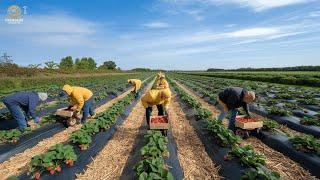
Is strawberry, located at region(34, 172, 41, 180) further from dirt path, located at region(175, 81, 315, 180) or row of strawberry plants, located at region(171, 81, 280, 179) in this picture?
dirt path, located at region(175, 81, 315, 180)

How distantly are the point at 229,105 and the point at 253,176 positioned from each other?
11.0ft

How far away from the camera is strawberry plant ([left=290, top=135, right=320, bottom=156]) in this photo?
643 centimetres

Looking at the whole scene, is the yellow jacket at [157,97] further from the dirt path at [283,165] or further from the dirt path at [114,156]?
the dirt path at [283,165]

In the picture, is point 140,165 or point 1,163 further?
point 1,163

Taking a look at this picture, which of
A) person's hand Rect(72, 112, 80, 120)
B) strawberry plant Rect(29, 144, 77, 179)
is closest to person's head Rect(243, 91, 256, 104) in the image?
→ strawberry plant Rect(29, 144, 77, 179)

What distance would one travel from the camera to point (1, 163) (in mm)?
6680

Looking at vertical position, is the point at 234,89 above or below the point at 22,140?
above

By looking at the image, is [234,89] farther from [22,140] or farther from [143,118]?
[22,140]

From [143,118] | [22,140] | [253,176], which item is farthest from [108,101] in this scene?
[253,176]

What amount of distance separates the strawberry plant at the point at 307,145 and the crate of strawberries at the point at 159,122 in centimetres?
315

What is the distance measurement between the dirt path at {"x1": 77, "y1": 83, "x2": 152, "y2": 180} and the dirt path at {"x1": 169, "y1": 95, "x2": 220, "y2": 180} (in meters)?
1.30

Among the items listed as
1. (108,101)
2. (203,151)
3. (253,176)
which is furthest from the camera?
(108,101)

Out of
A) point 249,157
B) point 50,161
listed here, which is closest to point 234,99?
point 249,157

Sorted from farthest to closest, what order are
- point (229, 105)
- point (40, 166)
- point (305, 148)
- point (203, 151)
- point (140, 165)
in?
point (229, 105) → point (203, 151) → point (305, 148) → point (40, 166) → point (140, 165)
